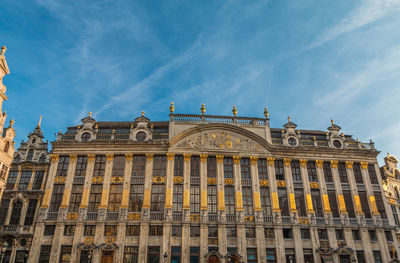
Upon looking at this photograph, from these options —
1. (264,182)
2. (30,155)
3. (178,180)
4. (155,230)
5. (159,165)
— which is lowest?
(155,230)

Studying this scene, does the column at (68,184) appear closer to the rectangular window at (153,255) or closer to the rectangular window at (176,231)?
the rectangular window at (153,255)

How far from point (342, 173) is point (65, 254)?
34.6 m

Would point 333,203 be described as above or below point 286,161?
below

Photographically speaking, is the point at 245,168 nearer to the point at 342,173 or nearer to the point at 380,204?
the point at 342,173

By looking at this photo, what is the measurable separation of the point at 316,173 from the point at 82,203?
28.9 meters

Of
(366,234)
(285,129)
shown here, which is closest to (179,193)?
(285,129)

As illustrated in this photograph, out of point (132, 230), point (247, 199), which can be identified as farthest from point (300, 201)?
point (132, 230)

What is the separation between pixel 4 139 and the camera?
3353cm

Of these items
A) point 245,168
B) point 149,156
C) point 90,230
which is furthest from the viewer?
point 245,168

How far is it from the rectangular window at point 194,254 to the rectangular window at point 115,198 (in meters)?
9.75

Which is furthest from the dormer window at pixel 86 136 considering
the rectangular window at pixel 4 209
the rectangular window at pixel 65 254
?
the rectangular window at pixel 65 254

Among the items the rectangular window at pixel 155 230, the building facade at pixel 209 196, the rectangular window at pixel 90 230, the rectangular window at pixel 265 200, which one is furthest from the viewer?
the rectangular window at pixel 265 200

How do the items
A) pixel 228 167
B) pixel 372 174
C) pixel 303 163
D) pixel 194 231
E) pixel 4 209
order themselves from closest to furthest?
pixel 194 231 < pixel 4 209 < pixel 228 167 < pixel 303 163 < pixel 372 174

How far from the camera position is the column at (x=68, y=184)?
35.4 m
